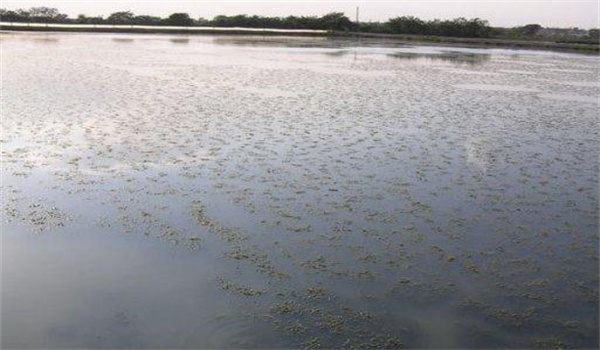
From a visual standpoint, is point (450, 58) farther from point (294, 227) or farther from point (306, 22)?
point (306, 22)

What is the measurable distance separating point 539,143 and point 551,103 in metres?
9.80

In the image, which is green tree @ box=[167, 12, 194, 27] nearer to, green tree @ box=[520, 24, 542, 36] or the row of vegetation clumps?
the row of vegetation clumps

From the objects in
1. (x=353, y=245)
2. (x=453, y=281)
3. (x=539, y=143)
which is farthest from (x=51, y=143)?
(x=539, y=143)

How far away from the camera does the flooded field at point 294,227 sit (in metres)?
6.80

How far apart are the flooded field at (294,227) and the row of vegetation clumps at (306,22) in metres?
85.4

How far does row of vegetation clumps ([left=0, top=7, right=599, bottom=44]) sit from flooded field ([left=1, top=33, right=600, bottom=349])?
85381mm

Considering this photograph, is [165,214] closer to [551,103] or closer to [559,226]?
[559,226]

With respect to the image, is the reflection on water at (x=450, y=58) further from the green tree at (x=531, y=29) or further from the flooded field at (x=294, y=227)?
the green tree at (x=531, y=29)

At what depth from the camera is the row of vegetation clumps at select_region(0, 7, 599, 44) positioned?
9969 centimetres

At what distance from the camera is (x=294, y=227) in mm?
9812

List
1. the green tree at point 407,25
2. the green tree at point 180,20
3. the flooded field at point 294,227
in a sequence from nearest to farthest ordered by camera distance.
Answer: the flooded field at point 294,227, the green tree at point 407,25, the green tree at point 180,20

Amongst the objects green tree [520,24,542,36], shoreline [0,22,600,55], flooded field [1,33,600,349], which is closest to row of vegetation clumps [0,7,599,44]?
shoreline [0,22,600,55]

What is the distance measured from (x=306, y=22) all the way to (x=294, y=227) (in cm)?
10887

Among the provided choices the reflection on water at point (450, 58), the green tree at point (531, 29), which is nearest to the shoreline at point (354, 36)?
the reflection on water at point (450, 58)
